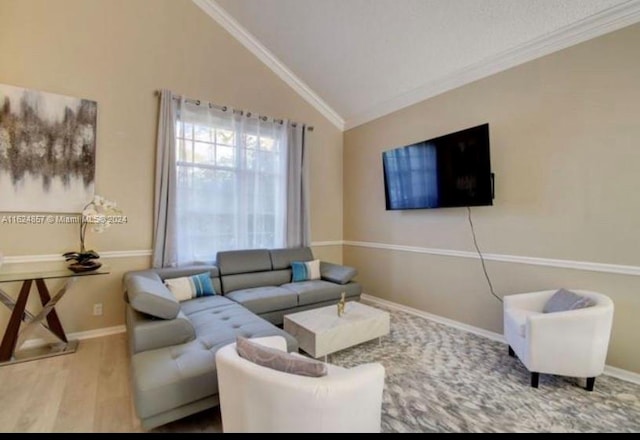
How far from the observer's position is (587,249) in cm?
259

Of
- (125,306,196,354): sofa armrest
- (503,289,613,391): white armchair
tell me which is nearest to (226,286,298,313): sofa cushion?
(125,306,196,354): sofa armrest

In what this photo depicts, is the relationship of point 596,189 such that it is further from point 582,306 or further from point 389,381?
point 389,381

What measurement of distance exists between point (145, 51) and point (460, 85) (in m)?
3.73

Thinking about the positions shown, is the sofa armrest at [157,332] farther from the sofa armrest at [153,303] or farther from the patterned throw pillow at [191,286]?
the patterned throw pillow at [191,286]

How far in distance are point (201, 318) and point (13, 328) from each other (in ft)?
5.33

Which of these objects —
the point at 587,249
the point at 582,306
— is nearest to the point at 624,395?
the point at 582,306

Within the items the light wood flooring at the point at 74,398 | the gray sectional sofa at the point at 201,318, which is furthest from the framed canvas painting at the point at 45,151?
the light wood flooring at the point at 74,398

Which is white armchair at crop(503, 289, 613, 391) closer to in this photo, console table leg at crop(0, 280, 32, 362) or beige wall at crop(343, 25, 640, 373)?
beige wall at crop(343, 25, 640, 373)

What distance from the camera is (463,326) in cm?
345

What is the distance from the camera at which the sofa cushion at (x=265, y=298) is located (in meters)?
3.14

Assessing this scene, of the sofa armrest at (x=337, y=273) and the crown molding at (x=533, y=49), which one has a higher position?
the crown molding at (x=533, y=49)

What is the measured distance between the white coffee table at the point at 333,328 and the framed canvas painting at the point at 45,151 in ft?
8.61

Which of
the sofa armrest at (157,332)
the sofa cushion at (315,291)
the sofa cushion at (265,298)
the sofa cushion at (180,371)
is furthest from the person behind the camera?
the sofa cushion at (315,291)

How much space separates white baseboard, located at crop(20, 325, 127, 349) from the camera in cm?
282
